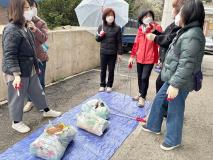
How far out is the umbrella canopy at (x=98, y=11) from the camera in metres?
5.71

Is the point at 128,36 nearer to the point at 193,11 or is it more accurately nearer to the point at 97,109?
the point at 97,109

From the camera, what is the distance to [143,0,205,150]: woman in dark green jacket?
10.2ft

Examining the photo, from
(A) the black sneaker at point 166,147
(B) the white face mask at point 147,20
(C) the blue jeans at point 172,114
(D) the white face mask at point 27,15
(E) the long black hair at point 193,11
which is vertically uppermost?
(E) the long black hair at point 193,11

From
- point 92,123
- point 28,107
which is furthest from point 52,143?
point 28,107

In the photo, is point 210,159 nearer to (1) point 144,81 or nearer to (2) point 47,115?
(1) point 144,81

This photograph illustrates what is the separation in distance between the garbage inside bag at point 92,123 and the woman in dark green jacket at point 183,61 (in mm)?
898

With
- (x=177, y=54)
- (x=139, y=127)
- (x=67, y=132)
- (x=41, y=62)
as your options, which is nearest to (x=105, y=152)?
(x=67, y=132)

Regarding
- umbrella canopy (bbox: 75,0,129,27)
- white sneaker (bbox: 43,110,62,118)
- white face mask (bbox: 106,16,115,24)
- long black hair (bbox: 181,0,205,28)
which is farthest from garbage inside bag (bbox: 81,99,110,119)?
umbrella canopy (bbox: 75,0,129,27)

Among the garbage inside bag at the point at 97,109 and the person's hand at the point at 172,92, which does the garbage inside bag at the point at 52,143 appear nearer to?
the garbage inside bag at the point at 97,109

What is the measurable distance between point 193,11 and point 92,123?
6.38 ft

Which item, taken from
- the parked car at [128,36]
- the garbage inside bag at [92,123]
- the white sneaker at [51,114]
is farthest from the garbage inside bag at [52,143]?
the parked car at [128,36]

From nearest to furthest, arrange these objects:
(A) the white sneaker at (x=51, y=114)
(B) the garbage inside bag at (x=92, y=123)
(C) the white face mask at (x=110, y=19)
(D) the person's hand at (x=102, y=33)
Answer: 1. (B) the garbage inside bag at (x=92, y=123)
2. (A) the white sneaker at (x=51, y=114)
3. (C) the white face mask at (x=110, y=19)
4. (D) the person's hand at (x=102, y=33)

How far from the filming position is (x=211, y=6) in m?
28.2

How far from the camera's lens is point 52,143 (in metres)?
3.25
